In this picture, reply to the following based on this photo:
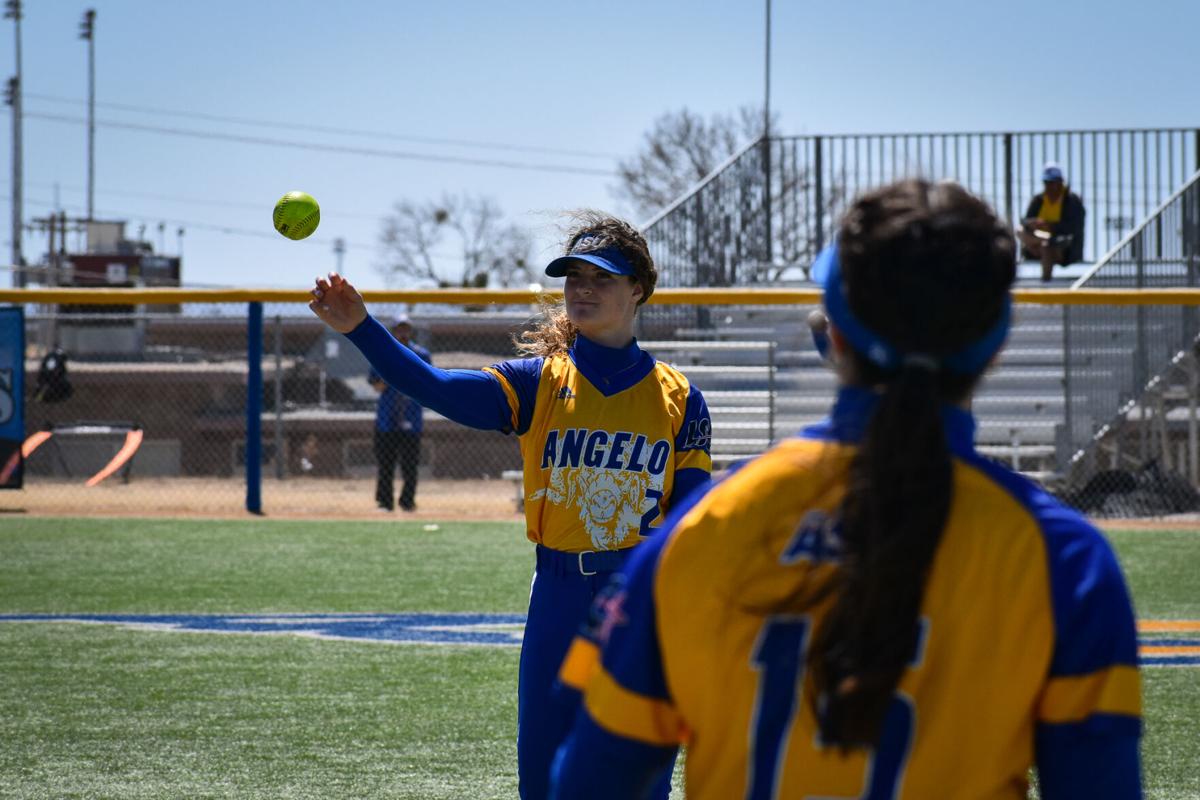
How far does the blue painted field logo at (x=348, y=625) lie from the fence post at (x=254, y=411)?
5741 millimetres

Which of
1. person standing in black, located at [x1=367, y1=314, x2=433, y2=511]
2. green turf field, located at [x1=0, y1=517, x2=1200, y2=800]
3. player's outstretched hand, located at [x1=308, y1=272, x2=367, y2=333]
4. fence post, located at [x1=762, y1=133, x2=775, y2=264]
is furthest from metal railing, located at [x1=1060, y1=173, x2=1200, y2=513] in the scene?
player's outstretched hand, located at [x1=308, y1=272, x2=367, y2=333]

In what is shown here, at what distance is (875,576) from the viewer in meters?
1.46

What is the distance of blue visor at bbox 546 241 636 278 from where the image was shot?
13.2 feet

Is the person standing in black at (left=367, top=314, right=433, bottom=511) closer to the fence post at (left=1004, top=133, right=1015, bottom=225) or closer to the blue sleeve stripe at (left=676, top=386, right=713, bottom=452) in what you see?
the fence post at (left=1004, top=133, right=1015, bottom=225)

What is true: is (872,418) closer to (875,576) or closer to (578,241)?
(875,576)

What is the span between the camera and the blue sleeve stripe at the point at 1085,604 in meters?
1.48

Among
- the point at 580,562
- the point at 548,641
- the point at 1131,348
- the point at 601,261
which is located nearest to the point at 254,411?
the point at 1131,348

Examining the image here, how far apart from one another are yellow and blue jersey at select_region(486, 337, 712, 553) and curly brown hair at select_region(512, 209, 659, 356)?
162 millimetres

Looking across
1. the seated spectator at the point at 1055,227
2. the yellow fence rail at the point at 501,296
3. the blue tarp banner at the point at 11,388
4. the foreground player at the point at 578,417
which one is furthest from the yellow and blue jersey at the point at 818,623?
the seated spectator at the point at 1055,227

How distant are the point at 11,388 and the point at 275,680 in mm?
8580

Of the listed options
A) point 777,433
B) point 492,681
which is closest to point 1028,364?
point 777,433

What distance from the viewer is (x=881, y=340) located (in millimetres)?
1521

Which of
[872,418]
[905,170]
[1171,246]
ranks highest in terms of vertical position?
[1171,246]

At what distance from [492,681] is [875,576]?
18.8 feet
